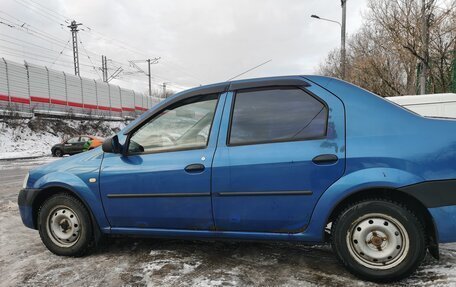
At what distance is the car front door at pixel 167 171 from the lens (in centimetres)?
336

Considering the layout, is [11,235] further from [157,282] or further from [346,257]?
[346,257]

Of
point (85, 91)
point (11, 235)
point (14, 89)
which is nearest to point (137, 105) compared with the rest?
point (85, 91)

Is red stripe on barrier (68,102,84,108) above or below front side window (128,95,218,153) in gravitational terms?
above

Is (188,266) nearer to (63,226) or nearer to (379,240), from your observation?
(63,226)

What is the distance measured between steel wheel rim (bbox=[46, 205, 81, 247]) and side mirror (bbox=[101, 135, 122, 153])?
784mm

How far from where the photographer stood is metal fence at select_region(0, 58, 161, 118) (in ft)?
92.9

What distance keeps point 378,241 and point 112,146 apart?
247 cm

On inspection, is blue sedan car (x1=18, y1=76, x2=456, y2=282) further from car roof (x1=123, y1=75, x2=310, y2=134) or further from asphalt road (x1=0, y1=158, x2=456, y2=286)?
asphalt road (x1=0, y1=158, x2=456, y2=286)

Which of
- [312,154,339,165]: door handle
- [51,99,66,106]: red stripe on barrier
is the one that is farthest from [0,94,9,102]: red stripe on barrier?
[312,154,339,165]: door handle

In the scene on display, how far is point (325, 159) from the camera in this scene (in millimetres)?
3041

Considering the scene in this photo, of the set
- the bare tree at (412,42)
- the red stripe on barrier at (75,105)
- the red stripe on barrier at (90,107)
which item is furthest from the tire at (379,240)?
the red stripe on barrier at (90,107)

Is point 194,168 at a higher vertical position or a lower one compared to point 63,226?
higher

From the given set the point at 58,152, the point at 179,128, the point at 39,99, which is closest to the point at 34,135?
the point at 39,99

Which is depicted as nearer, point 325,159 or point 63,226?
point 325,159
